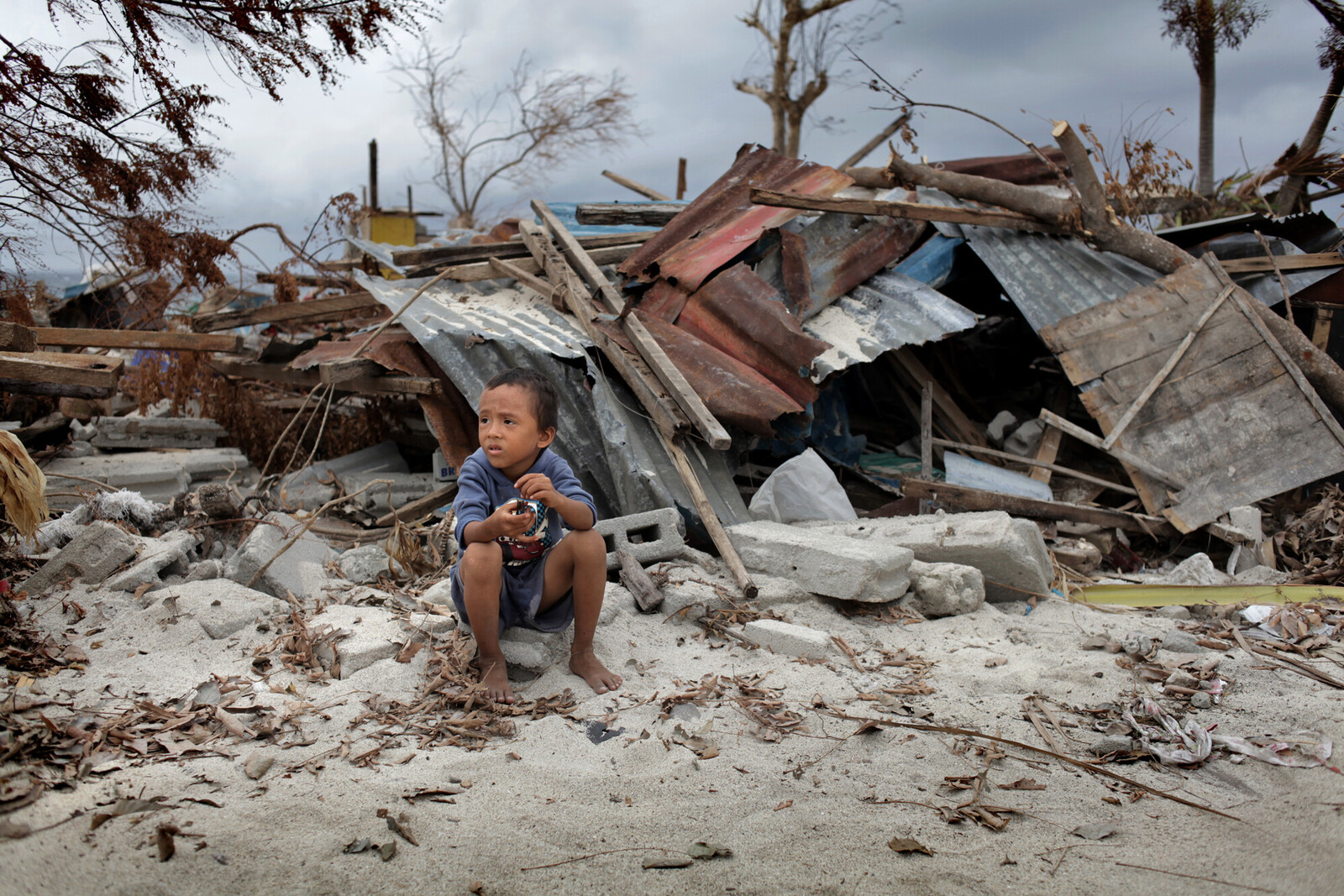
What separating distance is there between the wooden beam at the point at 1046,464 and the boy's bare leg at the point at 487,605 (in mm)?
4214

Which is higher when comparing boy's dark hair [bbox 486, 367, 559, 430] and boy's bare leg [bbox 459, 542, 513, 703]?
boy's dark hair [bbox 486, 367, 559, 430]

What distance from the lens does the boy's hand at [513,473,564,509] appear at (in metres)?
2.86

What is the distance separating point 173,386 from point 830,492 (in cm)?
649

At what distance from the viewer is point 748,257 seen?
21.9 ft

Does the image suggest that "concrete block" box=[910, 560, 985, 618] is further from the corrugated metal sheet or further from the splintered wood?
the corrugated metal sheet

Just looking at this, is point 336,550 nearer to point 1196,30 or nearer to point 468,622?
point 468,622

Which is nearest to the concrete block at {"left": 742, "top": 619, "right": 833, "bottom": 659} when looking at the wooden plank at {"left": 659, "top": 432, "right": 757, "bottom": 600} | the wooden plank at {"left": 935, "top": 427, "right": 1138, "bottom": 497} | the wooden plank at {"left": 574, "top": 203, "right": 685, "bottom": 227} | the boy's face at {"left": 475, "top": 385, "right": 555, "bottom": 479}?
the wooden plank at {"left": 659, "top": 432, "right": 757, "bottom": 600}

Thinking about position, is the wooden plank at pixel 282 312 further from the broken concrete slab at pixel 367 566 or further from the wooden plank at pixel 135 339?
the broken concrete slab at pixel 367 566

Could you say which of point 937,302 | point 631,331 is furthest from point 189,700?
point 937,302

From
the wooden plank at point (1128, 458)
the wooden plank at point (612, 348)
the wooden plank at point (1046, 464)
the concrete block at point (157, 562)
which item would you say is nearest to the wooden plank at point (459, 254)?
the wooden plank at point (612, 348)

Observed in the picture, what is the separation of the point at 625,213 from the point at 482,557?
6272 mm

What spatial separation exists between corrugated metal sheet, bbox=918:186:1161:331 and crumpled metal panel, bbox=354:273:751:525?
309 centimetres

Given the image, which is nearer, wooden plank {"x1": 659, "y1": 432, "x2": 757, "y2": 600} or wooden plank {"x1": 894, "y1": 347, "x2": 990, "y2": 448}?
wooden plank {"x1": 659, "y1": 432, "x2": 757, "y2": 600}

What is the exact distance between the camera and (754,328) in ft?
19.1
